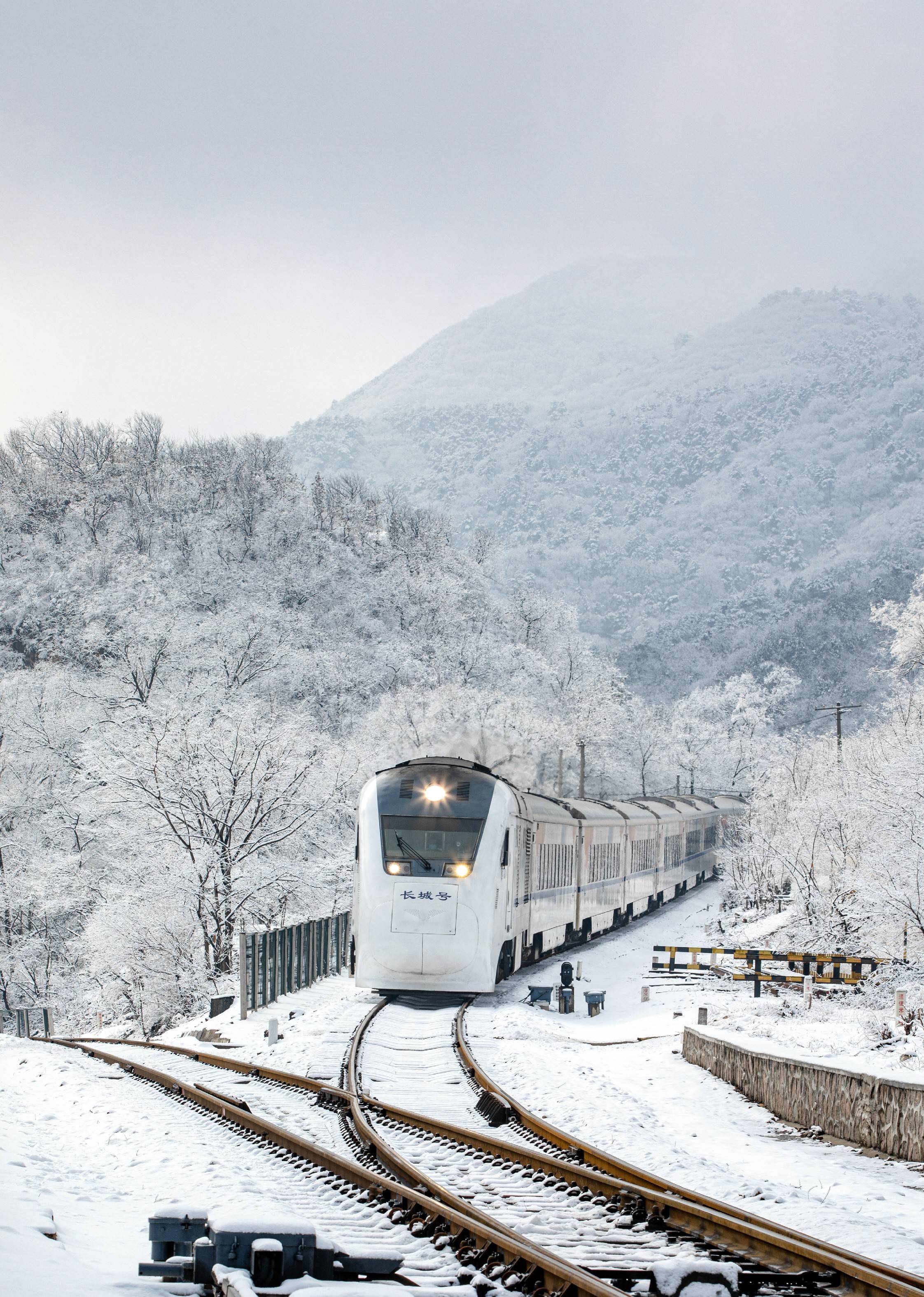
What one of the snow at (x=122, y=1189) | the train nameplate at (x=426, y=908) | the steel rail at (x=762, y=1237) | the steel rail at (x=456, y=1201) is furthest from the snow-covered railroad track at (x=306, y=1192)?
the train nameplate at (x=426, y=908)

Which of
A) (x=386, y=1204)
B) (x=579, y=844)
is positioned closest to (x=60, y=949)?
(x=579, y=844)

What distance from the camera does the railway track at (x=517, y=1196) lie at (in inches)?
191

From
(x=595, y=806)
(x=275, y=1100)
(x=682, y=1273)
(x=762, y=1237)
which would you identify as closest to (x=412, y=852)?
(x=275, y=1100)

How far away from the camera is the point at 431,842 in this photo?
17672mm

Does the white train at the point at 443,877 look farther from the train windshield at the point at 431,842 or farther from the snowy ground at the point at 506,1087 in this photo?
the snowy ground at the point at 506,1087

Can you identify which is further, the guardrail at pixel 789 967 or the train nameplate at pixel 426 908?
the guardrail at pixel 789 967

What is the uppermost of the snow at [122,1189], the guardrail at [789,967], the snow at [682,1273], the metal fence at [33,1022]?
the snow at [682,1273]

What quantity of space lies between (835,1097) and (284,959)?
528 inches

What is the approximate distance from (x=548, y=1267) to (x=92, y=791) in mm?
34409

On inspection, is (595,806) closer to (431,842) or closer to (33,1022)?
(431,842)

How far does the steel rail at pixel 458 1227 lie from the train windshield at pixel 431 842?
26.7 feet

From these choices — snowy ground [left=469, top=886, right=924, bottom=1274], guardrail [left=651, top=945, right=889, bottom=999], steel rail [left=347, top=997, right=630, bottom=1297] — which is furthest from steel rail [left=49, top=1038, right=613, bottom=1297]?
guardrail [left=651, top=945, right=889, bottom=999]

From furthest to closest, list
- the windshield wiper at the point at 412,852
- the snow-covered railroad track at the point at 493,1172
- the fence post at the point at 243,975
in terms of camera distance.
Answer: the fence post at the point at 243,975
the windshield wiper at the point at 412,852
the snow-covered railroad track at the point at 493,1172

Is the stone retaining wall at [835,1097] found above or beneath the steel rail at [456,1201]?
beneath
